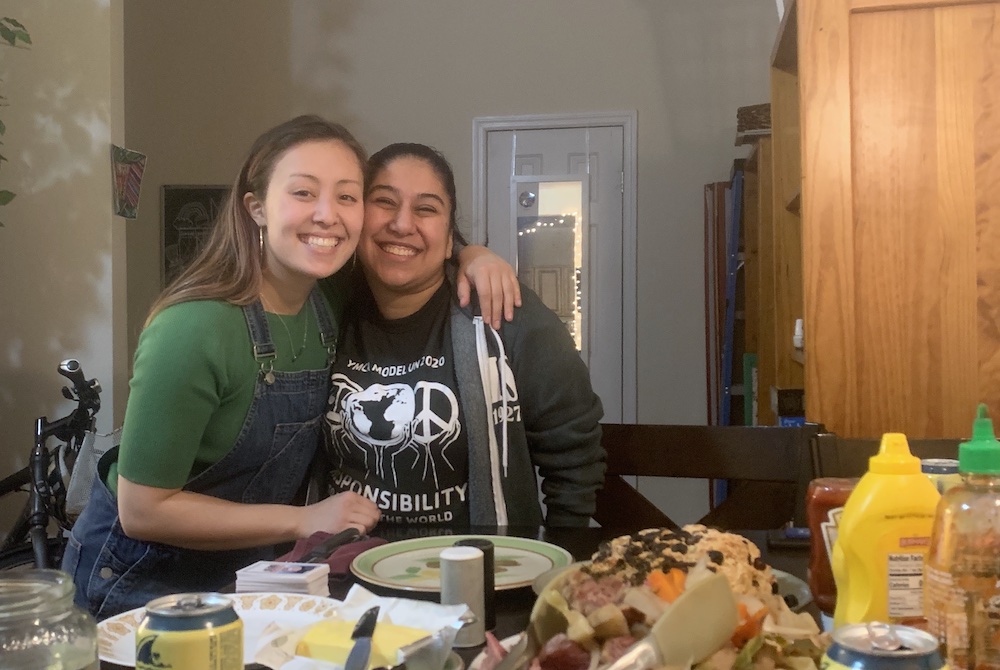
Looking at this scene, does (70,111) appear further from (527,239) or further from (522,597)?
(522,597)

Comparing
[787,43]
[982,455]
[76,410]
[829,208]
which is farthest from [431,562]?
[76,410]

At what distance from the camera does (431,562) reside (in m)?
1.17

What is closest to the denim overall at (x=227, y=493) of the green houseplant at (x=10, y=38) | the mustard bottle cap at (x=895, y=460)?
the mustard bottle cap at (x=895, y=460)

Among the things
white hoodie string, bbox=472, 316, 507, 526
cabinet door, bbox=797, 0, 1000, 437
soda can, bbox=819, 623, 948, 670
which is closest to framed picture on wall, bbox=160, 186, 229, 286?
white hoodie string, bbox=472, 316, 507, 526

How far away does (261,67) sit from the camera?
4.20m

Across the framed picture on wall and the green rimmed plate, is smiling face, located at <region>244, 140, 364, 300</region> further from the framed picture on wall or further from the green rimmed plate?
the framed picture on wall

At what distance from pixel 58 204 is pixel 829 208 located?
2.46 meters

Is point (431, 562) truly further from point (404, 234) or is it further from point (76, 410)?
point (76, 410)

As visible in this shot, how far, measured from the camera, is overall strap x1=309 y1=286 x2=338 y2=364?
1.62 meters

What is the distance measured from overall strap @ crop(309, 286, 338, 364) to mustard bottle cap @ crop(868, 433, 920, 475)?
1066 millimetres

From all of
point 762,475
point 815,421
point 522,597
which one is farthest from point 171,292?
point 815,421

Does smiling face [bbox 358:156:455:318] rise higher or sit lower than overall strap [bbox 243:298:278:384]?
higher

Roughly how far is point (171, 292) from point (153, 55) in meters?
3.20

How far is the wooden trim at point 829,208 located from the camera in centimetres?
163
